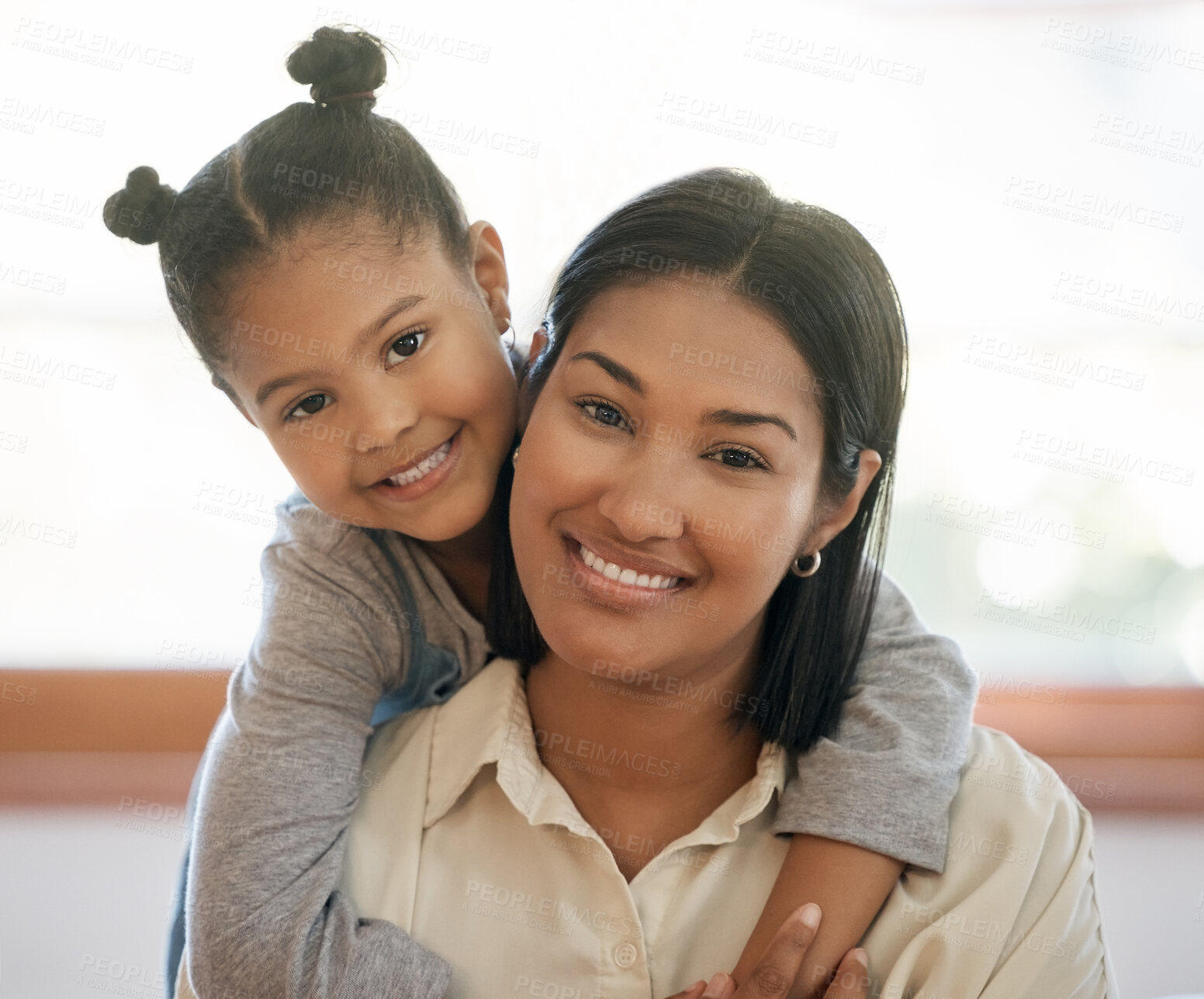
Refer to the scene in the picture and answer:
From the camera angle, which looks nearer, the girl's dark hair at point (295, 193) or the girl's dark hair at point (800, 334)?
the girl's dark hair at point (800, 334)

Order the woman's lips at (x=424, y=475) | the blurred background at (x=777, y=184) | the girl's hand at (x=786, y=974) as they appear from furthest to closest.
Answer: the blurred background at (x=777, y=184), the woman's lips at (x=424, y=475), the girl's hand at (x=786, y=974)

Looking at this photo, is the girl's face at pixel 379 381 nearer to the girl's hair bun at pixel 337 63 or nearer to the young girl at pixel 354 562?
the young girl at pixel 354 562

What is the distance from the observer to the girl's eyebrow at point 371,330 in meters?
1.59

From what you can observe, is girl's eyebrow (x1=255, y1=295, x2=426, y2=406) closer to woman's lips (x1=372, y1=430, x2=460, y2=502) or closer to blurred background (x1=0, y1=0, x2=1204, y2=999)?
woman's lips (x1=372, y1=430, x2=460, y2=502)

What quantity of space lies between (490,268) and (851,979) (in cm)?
114

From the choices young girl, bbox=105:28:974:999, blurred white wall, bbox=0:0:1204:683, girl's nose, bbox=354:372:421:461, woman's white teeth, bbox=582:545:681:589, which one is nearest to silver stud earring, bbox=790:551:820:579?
young girl, bbox=105:28:974:999

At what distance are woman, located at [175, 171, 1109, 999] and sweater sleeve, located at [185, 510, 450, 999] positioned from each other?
73 mm

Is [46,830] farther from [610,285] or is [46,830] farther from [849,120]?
[849,120]

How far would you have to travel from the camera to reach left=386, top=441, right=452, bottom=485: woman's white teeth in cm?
170

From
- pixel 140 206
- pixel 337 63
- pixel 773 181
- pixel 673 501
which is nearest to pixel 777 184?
pixel 773 181

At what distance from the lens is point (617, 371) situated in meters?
1.38

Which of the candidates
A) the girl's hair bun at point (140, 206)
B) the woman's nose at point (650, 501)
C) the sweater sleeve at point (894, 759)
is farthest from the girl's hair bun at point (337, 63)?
the sweater sleeve at point (894, 759)

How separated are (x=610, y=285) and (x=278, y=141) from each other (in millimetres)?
586

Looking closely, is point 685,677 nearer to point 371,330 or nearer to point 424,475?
point 424,475
